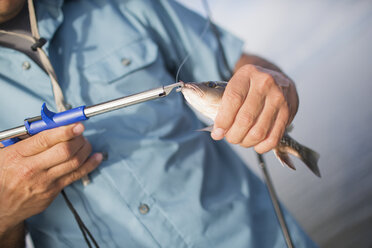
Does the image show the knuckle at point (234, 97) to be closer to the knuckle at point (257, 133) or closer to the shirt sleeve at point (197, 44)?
the knuckle at point (257, 133)

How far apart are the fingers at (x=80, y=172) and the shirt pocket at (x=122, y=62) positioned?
1.83 feet

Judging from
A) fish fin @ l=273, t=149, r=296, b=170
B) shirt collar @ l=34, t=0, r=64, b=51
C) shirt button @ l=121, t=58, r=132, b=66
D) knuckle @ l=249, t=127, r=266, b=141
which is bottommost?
fish fin @ l=273, t=149, r=296, b=170

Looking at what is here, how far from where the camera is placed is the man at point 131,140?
3.86 feet

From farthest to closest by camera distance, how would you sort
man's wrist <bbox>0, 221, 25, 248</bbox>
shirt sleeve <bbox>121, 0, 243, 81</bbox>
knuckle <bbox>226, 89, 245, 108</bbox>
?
shirt sleeve <bbox>121, 0, 243, 81</bbox>, man's wrist <bbox>0, 221, 25, 248</bbox>, knuckle <bbox>226, 89, 245, 108</bbox>

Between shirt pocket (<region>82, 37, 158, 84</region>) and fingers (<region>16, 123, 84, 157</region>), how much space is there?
1.99 ft

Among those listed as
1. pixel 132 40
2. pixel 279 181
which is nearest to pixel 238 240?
pixel 132 40

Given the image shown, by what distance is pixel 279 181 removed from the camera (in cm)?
661

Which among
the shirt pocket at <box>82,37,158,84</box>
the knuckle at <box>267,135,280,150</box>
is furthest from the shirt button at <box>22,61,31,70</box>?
the knuckle at <box>267,135,280,150</box>

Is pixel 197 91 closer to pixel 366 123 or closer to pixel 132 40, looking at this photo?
pixel 132 40

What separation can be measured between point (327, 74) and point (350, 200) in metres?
8.93

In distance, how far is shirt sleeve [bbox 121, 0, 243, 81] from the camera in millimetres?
1847

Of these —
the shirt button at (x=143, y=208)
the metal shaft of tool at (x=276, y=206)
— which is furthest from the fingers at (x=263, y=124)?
the shirt button at (x=143, y=208)

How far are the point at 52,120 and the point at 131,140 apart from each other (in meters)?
0.53

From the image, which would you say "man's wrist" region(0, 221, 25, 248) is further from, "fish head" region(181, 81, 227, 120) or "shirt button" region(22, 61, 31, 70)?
"fish head" region(181, 81, 227, 120)
